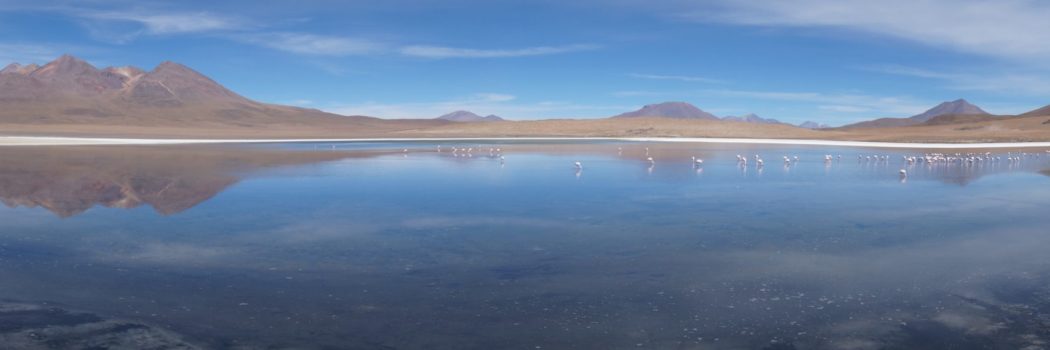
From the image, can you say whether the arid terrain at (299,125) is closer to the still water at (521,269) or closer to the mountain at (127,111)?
the mountain at (127,111)

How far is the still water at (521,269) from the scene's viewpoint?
6.00 meters

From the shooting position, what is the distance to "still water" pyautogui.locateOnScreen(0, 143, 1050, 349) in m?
6.00

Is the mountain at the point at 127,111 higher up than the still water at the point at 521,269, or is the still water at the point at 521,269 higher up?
the mountain at the point at 127,111

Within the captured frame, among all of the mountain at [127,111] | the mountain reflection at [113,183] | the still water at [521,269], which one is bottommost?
the still water at [521,269]

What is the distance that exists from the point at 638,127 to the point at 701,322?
86.0 m

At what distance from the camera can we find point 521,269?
8.30 meters

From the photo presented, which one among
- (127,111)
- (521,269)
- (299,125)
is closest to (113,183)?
(521,269)

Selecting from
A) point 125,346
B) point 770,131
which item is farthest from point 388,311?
point 770,131

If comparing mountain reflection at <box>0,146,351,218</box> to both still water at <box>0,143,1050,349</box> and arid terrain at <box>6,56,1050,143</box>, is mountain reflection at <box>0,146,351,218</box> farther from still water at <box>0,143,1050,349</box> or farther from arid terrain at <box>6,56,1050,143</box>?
arid terrain at <box>6,56,1050,143</box>

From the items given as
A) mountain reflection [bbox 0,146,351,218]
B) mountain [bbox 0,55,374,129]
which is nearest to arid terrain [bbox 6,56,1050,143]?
mountain [bbox 0,55,374,129]

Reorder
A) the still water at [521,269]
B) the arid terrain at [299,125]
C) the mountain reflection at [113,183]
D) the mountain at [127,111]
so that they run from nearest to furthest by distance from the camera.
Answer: the still water at [521,269] → the mountain reflection at [113,183] → the arid terrain at [299,125] → the mountain at [127,111]

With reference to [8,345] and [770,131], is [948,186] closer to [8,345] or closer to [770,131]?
[8,345]

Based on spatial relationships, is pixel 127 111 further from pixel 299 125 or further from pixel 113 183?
pixel 113 183

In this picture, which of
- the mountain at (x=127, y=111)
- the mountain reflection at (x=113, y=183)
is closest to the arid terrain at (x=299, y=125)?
the mountain at (x=127, y=111)
